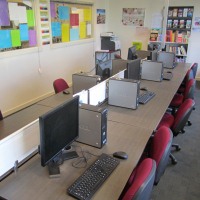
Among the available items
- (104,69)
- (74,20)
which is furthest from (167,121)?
(74,20)

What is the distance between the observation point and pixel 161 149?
1.76 m

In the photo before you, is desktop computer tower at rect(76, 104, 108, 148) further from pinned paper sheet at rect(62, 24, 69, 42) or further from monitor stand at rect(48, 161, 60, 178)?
pinned paper sheet at rect(62, 24, 69, 42)

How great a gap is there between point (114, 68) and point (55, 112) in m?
2.62

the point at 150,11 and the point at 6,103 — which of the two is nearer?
the point at 6,103

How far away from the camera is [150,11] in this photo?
6.66 meters

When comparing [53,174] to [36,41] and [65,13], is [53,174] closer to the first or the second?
[36,41]

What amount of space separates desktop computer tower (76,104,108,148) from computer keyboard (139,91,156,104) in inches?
46.0

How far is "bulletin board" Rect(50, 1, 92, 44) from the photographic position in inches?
197

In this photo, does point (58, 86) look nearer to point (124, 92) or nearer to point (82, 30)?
point (124, 92)

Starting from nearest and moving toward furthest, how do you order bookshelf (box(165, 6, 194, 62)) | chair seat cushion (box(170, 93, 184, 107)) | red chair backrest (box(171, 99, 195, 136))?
1. red chair backrest (box(171, 99, 195, 136))
2. chair seat cushion (box(170, 93, 184, 107))
3. bookshelf (box(165, 6, 194, 62))

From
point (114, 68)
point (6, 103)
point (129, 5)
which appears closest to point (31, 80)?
point (6, 103)

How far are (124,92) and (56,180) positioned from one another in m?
1.45

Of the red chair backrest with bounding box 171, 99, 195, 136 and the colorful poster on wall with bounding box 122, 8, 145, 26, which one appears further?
the colorful poster on wall with bounding box 122, 8, 145, 26

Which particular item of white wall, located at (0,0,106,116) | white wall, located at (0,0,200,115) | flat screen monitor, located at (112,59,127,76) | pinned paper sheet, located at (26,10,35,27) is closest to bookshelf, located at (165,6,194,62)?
white wall, located at (0,0,200,115)
